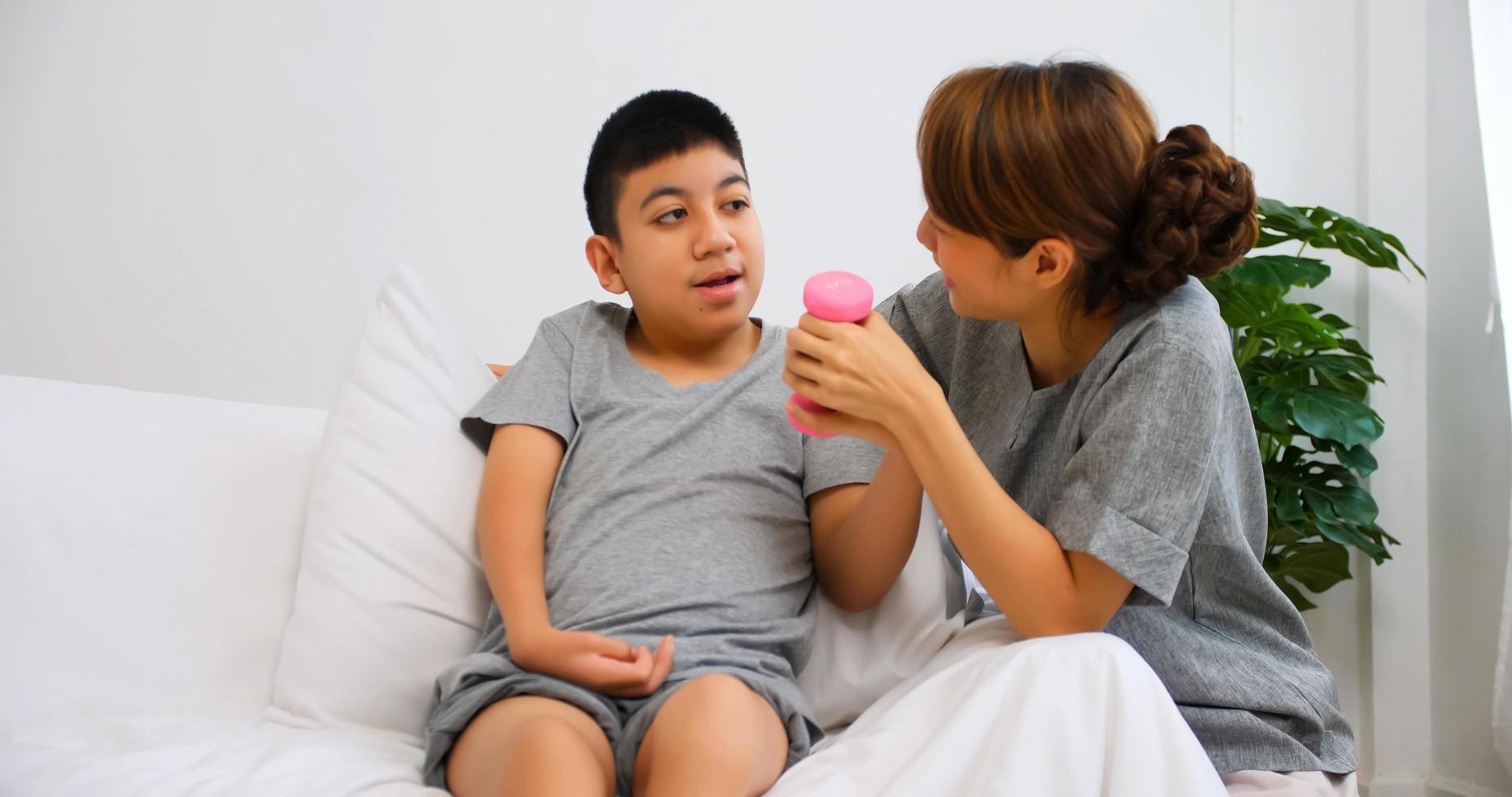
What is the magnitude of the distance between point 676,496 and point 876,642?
26cm

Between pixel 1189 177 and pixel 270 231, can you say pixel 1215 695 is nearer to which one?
pixel 1189 177

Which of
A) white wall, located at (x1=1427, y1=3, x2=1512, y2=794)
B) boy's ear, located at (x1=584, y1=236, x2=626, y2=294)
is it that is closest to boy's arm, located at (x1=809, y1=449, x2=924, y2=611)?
boy's ear, located at (x1=584, y1=236, x2=626, y2=294)

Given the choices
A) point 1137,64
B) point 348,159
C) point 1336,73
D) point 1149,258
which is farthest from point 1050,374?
point 1336,73

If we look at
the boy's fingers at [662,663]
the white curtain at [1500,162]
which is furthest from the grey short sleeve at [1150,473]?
the white curtain at [1500,162]

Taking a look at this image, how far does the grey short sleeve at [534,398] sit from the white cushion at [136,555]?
8.5 inches

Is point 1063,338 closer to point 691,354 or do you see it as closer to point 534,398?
point 691,354

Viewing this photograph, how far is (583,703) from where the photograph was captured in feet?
2.96

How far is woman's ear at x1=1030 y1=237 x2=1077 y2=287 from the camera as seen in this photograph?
3.00ft

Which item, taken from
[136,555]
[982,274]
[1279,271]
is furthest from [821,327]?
[1279,271]

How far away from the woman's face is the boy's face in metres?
0.23

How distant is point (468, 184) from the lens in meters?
1.77

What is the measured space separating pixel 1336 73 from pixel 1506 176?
2.00 ft

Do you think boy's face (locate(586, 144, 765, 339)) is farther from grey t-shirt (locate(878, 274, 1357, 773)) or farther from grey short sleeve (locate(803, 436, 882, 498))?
grey t-shirt (locate(878, 274, 1357, 773))

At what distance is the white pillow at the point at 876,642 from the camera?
1.10 metres
